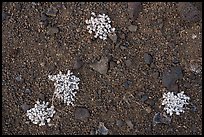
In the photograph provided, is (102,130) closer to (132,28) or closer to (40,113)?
(40,113)

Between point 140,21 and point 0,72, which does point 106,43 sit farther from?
point 0,72

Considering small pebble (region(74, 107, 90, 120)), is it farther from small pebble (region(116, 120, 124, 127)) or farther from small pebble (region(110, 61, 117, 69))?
small pebble (region(110, 61, 117, 69))

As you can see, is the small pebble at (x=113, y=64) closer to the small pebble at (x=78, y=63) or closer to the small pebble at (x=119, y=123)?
the small pebble at (x=78, y=63)

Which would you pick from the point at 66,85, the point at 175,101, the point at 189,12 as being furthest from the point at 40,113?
the point at 189,12

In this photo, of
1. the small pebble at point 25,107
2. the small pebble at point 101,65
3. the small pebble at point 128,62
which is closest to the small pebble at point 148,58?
the small pebble at point 128,62

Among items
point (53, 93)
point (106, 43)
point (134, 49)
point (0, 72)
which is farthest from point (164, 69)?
point (0, 72)

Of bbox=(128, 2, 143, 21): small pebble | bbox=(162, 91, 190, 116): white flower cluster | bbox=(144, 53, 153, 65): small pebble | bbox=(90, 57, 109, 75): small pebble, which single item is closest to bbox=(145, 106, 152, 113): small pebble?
bbox=(162, 91, 190, 116): white flower cluster
